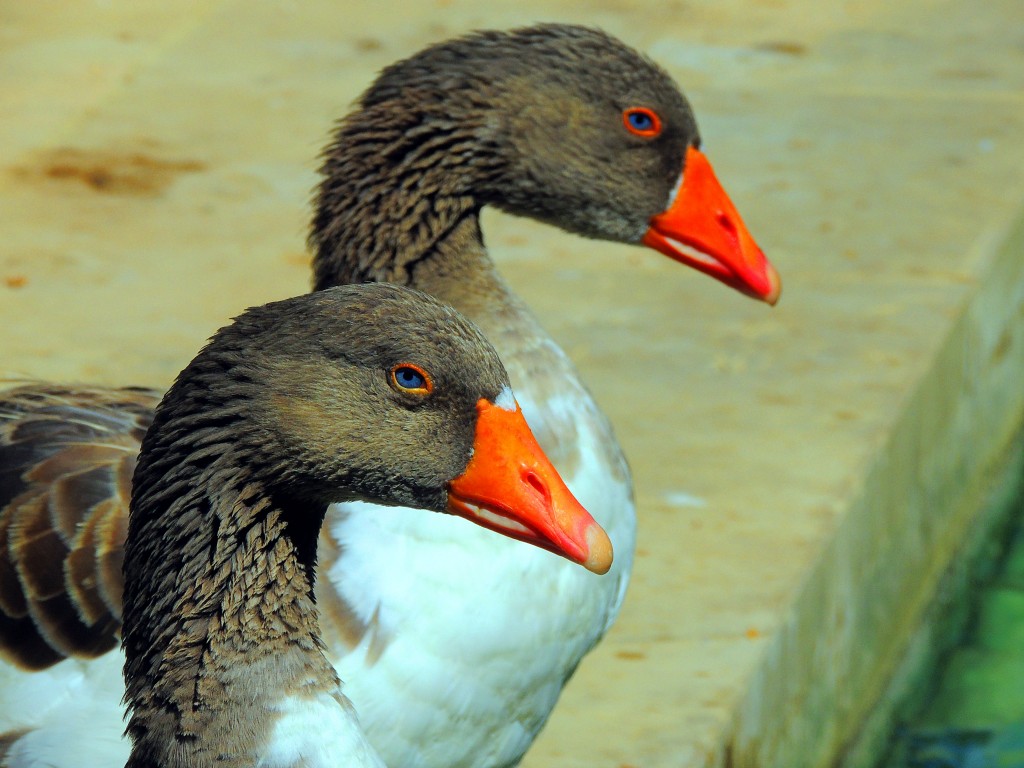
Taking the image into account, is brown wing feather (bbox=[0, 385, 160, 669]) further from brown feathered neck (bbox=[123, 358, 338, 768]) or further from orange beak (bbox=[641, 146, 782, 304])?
orange beak (bbox=[641, 146, 782, 304])

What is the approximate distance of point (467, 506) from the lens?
3.00 meters

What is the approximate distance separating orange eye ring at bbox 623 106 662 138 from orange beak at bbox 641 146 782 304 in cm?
12

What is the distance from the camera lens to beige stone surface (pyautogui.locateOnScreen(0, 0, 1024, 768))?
4.69 metres

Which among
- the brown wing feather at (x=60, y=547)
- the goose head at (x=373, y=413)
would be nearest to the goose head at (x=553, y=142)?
the brown wing feather at (x=60, y=547)

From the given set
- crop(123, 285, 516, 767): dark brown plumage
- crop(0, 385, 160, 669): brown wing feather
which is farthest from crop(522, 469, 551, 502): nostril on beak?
crop(0, 385, 160, 669): brown wing feather

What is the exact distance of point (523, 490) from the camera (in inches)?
115

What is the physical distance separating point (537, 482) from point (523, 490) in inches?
1.4

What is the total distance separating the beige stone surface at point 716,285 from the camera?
185 inches

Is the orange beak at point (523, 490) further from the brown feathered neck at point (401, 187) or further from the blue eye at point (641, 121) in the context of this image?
the blue eye at point (641, 121)

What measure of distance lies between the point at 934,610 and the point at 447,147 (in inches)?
114

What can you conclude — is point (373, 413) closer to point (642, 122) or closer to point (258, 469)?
point (258, 469)

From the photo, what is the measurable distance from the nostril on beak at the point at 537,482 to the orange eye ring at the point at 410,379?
0.23m

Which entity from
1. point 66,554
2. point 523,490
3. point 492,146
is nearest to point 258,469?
point 523,490

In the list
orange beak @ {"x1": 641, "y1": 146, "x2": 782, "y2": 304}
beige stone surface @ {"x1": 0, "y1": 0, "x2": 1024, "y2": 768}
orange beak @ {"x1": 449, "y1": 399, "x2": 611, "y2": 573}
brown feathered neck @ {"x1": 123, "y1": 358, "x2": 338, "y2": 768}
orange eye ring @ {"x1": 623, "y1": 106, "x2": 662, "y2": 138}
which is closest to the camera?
brown feathered neck @ {"x1": 123, "y1": 358, "x2": 338, "y2": 768}
